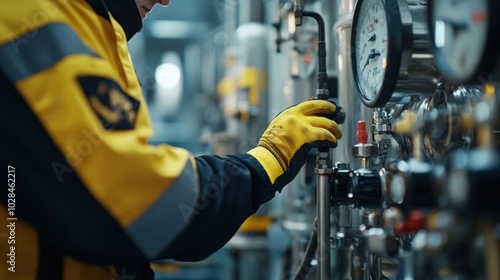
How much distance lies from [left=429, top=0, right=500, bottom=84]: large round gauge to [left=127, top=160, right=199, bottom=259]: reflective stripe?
0.47 meters

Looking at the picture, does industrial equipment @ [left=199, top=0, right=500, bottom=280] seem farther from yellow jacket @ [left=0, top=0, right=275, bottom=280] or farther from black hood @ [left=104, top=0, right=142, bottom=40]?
black hood @ [left=104, top=0, right=142, bottom=40]

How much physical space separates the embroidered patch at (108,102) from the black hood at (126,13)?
0.83 ft

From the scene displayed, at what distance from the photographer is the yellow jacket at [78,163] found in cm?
91

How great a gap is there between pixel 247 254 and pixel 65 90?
2.14 metres

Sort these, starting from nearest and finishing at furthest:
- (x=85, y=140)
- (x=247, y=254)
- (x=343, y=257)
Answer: (x=85, y=140)
(x=343, y=257)
(x=247, y=254)

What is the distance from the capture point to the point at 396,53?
3.53ft

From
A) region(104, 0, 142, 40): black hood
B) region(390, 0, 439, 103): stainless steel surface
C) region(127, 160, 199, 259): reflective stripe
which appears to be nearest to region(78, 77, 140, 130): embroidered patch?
region(127, 160, 199, 259): reflective stripe

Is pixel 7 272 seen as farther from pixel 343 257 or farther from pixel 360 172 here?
pixel 343 257

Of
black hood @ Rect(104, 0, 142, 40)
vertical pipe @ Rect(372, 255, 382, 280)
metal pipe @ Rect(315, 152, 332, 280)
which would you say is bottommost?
vertical pipe @ Rect(372, 255, 382, 280)

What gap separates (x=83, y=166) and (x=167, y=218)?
164mm

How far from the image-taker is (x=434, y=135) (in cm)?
96

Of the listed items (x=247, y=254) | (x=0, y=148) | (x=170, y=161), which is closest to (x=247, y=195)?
(x=170, y=161)

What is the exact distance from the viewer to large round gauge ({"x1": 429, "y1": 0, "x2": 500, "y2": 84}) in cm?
78

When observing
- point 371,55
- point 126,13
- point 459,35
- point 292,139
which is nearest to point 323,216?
point 292,139
